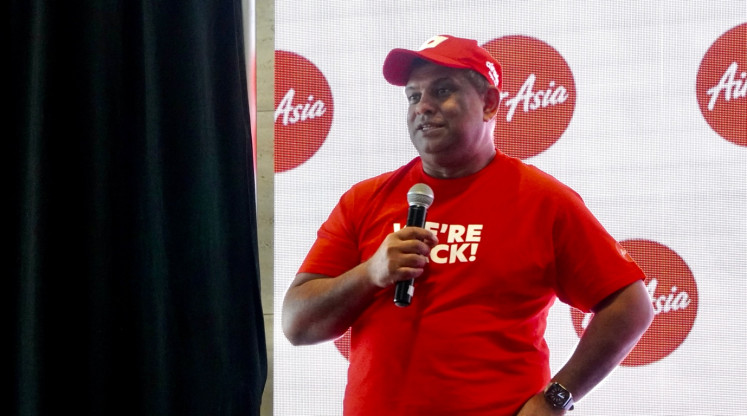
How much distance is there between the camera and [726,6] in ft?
6.31

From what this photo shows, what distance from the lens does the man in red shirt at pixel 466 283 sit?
1.50m

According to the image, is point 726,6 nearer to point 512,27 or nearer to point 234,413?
point 512,27

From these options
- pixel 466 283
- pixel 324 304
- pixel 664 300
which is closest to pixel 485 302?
pixel 466 283

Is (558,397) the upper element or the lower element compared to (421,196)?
lower

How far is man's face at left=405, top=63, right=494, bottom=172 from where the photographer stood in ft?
5.39

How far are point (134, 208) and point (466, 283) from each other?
2.52 ft

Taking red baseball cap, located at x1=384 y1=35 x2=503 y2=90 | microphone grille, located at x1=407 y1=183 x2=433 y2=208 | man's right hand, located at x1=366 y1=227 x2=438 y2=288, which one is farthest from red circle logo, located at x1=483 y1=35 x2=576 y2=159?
man's right hand, located at x1=366 y1=227 x2=438 y2=288

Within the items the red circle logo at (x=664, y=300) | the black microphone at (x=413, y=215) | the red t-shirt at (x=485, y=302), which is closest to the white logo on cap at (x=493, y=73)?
the red t-shirt at (x=485, y=302)

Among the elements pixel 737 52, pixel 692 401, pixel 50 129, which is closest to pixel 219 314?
pixel 50 129

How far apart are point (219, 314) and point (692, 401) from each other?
1.13 m

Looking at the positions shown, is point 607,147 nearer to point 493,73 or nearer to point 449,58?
point 493,73

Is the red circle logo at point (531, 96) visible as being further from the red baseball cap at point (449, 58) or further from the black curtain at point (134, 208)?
the black curtain at point (134, 208)

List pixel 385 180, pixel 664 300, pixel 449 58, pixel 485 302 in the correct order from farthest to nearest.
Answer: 1. pixel 664 300
2. pixel 385 180
3. pixel 449 58
4. pixel 485 302

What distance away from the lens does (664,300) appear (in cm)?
190
